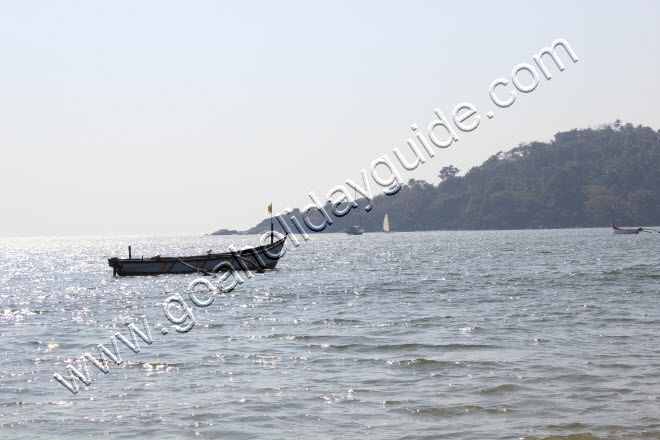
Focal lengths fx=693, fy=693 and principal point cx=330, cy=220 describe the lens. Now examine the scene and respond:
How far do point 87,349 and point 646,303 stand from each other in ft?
65.2

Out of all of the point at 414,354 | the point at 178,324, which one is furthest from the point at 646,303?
the point at 178,324

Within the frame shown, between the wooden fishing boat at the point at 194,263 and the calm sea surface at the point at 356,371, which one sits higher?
the wooden fishing boat at the point at 194,263

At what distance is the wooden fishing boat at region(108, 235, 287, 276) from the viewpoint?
48562 millimetres

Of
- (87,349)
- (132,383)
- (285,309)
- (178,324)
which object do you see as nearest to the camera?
(132,383)

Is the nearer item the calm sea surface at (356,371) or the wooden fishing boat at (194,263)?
the calm sea surface at (356,371)

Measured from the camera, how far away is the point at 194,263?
48688 mm

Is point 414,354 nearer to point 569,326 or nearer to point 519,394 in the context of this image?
point 519,394

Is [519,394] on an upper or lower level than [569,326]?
upper

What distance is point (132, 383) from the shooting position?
14.8m

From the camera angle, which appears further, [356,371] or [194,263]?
[194,263]

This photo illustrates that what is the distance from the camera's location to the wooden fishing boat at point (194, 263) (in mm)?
48562

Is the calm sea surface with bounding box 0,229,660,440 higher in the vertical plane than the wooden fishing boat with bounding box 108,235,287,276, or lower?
lower

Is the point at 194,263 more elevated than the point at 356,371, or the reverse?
the point at 194,263

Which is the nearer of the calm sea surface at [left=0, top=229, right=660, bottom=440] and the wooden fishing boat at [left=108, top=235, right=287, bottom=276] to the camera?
the calm sea surface at [left=0, top=229, right=660, bottom=440]
